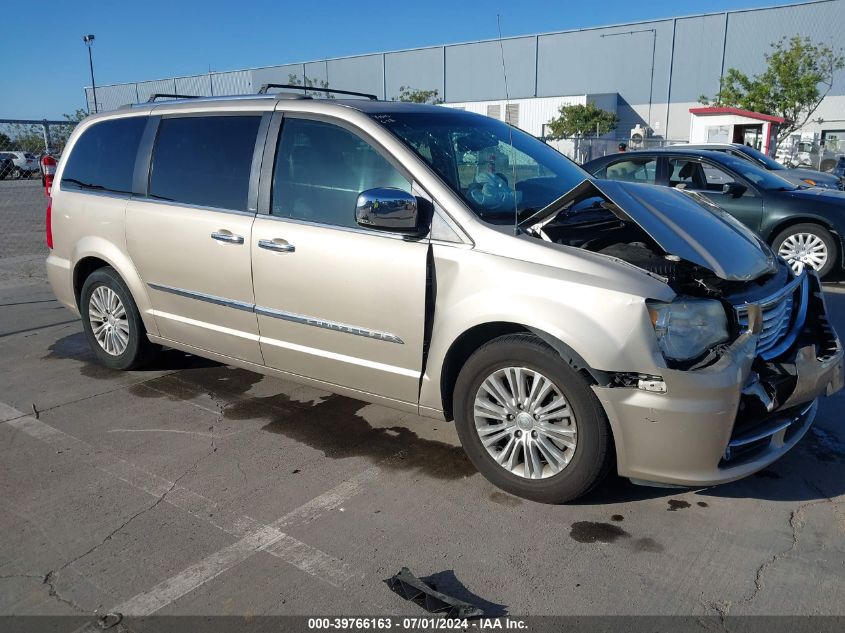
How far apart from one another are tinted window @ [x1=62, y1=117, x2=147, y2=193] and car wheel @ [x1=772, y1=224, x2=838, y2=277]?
289 inches

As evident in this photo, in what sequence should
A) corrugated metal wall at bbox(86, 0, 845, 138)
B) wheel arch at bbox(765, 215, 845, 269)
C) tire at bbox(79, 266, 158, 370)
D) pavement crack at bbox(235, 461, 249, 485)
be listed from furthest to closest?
corrugated metal wall at bbox(86, 0, 845, 138) → wheel arch at bbox(765, 215, 845, 269) → tire at bbox(79, 266, 158, 370) → pavement crack at bbox(235, 461, 249, 485)

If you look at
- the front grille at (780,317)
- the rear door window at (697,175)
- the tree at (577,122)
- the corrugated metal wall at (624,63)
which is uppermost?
the corrugated metal wall at (624,63)

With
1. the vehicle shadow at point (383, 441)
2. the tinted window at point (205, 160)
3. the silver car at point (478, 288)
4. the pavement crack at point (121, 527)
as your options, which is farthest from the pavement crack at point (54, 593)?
the tinted window at point (205, 160)

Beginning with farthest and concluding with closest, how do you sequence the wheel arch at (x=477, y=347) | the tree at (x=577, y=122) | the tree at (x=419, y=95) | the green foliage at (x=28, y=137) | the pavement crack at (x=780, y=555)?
the tree at (x=419, y=95)
the tree at (x=577, y=122)
the green foliage at (x=28, y=137)
the wheel arch at (x=477, y=347)
the pavement crack at (x=780, y=555)

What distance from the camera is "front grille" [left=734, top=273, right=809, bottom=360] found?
3297 mm

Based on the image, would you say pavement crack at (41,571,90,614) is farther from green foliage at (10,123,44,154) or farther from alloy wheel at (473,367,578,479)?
green foliage at (10,123,44,154)

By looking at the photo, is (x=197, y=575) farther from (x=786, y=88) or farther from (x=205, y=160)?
(x=786, y=88)

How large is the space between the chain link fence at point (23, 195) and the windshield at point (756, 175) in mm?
9279

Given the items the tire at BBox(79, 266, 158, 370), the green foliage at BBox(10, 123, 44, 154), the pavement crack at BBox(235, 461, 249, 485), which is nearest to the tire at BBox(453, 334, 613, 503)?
the pavement crack at BBox(235, 461, 249, 485)

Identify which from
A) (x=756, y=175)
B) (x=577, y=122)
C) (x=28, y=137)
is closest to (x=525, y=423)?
(x=756, y=175)

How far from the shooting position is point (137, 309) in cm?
511

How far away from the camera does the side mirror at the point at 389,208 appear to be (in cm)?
343

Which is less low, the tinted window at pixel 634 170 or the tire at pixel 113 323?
the tinted window at pixel 634 170

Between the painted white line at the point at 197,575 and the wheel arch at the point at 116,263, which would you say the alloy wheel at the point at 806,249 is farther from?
the painted white line at the point at 197,575
